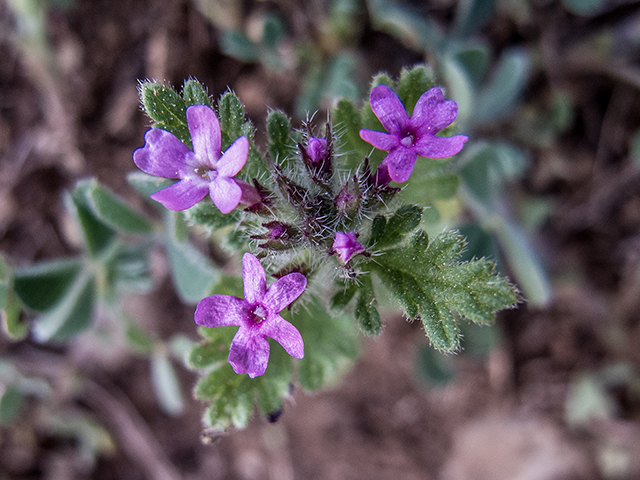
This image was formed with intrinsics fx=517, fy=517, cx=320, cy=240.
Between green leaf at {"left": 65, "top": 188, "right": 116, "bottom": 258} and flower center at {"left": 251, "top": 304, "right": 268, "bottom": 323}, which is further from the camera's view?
green leaf at {"left": 65, "top": 188, "right": 116, "bottom": 258}

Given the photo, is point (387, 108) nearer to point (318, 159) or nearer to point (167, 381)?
point (318, 159)

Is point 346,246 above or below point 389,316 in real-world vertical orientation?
above

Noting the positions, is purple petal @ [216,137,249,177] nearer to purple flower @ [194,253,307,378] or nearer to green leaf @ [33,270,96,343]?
purple flower @ [194,253,307,378]

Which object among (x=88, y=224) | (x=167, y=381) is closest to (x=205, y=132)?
(x=88, y=224)

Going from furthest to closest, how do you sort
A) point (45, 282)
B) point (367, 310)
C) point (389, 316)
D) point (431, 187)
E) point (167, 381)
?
1. point (389, 316)
2. point (167, 381)
3. point (45, 282)
4. point (431, 187)
5. point (367, 310)

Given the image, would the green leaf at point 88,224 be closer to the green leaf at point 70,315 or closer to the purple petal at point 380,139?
the green leaf at point 70,315

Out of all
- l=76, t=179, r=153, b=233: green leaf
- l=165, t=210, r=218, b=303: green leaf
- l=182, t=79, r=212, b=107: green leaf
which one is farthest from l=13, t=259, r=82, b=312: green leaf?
l=182, t=79, r=212, b=107: green leaf
